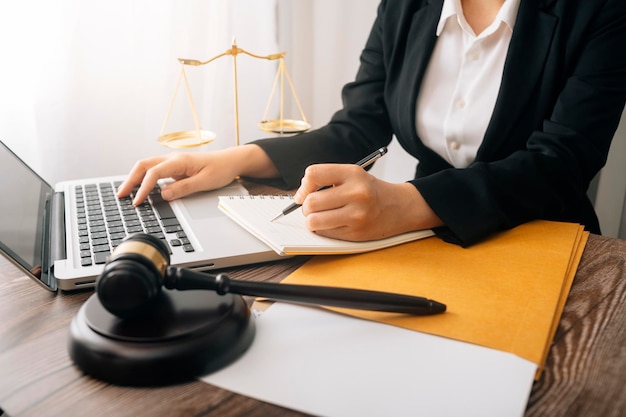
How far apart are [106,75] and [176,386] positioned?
1.20 meters

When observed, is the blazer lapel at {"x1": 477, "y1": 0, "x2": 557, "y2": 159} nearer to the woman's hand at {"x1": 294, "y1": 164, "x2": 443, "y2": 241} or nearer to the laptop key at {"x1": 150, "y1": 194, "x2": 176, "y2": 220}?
the woman's hand at {"x1": 294, "y1": 164, "x2": 443, "y2": 241}

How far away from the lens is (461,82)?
112cm

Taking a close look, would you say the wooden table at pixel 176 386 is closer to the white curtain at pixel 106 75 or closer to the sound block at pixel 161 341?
the sound block at pixel 161 341

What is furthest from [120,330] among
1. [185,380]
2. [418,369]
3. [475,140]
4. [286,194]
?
[475,140]

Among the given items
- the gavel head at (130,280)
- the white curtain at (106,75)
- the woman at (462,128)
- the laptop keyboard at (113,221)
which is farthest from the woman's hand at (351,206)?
the white curtain at (106,75)

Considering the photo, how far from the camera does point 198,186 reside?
920 mm

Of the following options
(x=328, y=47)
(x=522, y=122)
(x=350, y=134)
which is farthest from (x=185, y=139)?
(x=328, y=47)

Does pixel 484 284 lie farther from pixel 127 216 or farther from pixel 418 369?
pixel 127 216

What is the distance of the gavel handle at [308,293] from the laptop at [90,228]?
0.51ft

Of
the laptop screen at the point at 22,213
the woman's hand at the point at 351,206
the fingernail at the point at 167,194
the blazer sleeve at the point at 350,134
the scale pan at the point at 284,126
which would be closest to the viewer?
the laptop screen at the point at 22,213

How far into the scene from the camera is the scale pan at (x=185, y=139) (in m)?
1.18

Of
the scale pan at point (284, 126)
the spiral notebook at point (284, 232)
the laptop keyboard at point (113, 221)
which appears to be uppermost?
the scale pan at point (284, 126)

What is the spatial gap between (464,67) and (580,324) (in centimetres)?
68

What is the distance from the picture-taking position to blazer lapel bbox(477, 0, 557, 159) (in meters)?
0.98
